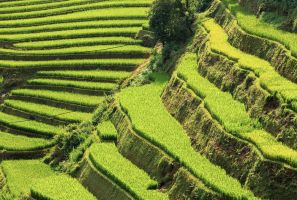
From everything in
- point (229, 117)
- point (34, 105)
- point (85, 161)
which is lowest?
point (34, 105)

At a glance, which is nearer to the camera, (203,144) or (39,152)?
(203,144)

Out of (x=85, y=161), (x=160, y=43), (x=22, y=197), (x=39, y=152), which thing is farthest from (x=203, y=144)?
(x=160, y=43)

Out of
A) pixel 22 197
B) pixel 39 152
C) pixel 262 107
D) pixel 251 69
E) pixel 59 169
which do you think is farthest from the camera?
pixel 39 152

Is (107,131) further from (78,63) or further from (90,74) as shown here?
(78,63)

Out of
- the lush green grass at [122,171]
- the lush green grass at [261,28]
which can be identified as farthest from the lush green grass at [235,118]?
the lush green grass at [122,171]

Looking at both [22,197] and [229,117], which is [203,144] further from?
[22,197]
